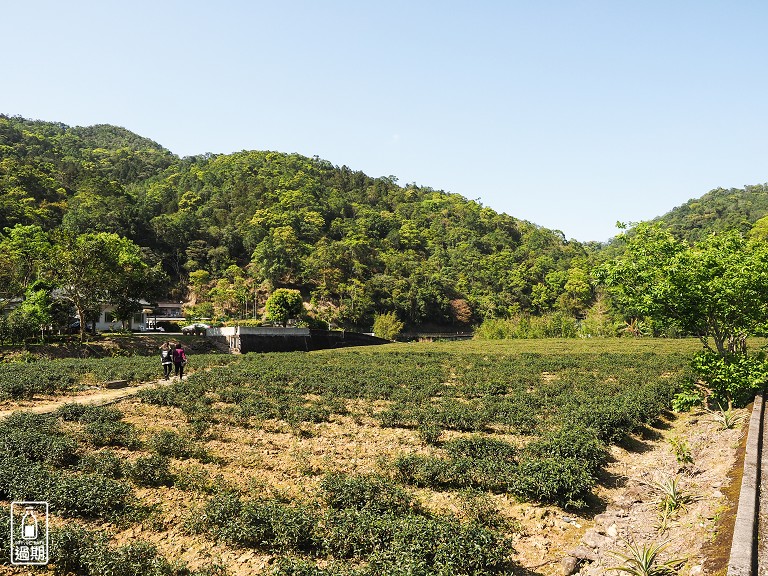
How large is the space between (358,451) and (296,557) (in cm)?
580

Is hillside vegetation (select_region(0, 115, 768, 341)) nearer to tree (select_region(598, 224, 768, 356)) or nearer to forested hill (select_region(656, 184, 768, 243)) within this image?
forested hill (select_region(656, 184, 768, 243))

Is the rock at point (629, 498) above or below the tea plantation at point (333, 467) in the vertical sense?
below

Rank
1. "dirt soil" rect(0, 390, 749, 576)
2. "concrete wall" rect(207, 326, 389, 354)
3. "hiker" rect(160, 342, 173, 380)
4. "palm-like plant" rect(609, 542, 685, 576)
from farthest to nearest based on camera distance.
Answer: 1. "concrete wall" rect(207, 326, 389, 354)
2. "hiker" rect(160, 342, 173, 380)
3. "dirt soil" rect(0, 390, 749, 576)
4. "palm-like plant" rect(609, 542, 685, 576)

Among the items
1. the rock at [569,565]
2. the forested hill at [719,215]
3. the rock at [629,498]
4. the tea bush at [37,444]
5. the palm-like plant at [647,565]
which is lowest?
the rock at [629,498]

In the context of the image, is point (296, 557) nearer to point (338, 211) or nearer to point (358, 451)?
point (358, 451)

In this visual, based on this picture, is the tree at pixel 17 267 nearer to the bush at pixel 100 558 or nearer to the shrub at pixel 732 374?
the bush at pixel 100 558

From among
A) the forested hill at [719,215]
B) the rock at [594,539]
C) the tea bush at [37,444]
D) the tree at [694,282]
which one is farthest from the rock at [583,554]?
the forested hill at [719,215]

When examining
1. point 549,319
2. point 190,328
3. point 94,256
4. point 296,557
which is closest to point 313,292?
point 190,328

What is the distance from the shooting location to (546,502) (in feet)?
31.4

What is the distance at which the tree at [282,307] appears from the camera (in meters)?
63.4

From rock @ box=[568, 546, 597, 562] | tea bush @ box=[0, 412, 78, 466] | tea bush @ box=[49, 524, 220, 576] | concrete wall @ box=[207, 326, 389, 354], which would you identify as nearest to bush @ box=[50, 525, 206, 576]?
tea bush @ box=[49, 524, 220, 576]

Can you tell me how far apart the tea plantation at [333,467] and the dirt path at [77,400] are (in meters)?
1.27

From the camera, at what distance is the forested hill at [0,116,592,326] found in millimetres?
81125

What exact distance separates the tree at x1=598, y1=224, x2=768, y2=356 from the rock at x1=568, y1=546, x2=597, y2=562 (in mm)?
10016
